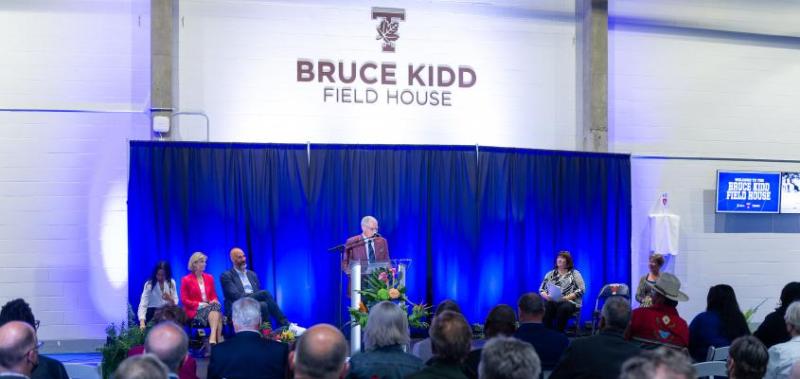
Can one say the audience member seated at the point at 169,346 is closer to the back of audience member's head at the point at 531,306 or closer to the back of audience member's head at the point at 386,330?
the back of audience member's head at the point at 386,330

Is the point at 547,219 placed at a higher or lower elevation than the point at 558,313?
higher

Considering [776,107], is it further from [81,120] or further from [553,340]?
[81,120]

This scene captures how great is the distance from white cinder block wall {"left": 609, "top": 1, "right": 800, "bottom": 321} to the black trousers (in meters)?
2.04

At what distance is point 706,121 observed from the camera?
10039 mm

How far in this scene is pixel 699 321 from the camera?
202 inches

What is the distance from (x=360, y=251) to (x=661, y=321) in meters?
4.06

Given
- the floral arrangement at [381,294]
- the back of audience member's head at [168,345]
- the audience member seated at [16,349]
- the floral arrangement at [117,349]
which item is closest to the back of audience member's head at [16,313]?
the floral arrangement at [117,349]

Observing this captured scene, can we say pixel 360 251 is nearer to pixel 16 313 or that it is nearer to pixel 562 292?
pixel 562 292

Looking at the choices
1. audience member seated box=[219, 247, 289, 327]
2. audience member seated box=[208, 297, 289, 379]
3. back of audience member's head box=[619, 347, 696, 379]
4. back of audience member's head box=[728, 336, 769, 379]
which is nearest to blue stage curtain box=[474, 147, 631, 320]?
audience member seated box=[219, 247, 289, 327]

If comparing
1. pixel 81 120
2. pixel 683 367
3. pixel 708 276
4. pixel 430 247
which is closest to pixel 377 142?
pixel 430 247

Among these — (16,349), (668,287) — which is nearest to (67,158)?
(16,349)

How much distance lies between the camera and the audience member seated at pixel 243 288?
7.56 meters

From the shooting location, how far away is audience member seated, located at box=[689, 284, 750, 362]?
5059 mm

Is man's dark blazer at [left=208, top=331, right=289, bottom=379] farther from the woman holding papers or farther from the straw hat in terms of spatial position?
the woman holding papers
